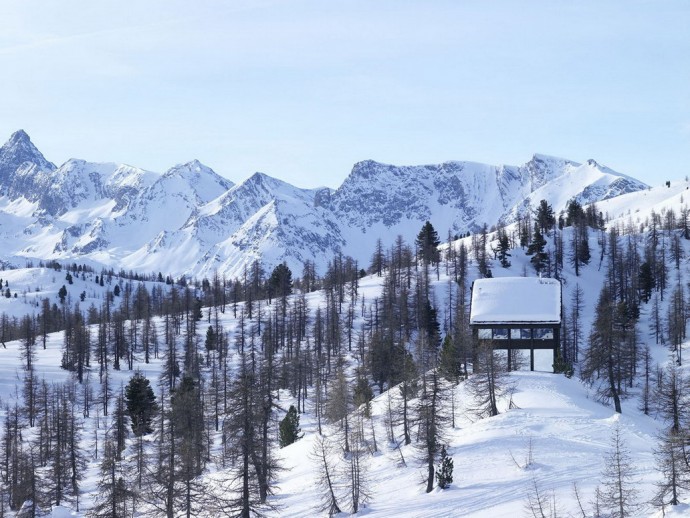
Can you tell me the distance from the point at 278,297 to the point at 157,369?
3887 cm

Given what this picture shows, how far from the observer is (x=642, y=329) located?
13175cm

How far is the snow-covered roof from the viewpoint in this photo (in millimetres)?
84500

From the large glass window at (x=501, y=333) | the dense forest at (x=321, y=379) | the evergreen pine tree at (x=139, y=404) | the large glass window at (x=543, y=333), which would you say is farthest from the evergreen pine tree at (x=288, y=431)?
the large glass window at (x=543, y=333)

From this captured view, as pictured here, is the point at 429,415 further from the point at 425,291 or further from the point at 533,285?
the point at 425,291

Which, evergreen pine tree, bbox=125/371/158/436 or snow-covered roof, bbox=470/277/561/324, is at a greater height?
snow-covered roof, bbox=470/277/561/324

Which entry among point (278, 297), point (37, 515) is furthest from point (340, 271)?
point (37, 515)

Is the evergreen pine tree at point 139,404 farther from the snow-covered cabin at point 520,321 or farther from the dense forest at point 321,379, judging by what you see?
the snow-covered cabin at point 520,321

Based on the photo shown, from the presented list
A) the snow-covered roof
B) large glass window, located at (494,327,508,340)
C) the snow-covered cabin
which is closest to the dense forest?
the snow-covered cabin

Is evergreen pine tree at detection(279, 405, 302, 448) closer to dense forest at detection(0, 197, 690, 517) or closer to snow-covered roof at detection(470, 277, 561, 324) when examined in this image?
dense forest at detection(0, 197, 690, 517)

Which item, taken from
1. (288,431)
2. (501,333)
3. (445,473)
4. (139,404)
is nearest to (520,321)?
(501,333)

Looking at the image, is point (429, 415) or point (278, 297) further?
point (278, 297)

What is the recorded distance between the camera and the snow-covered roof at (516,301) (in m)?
84.5

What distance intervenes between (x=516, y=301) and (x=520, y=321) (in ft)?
10.4

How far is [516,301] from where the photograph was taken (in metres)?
86.6
